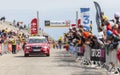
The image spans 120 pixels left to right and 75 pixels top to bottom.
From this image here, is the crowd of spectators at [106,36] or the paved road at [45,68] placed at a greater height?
the crowd of spectators at [106,36]

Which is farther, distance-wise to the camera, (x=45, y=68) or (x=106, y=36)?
(x=45, y=68)

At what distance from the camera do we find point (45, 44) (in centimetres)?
4109

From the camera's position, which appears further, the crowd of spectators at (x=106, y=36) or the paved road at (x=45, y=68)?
the paved road at (x=45, y=68)

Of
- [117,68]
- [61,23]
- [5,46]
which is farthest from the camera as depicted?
[61,23]

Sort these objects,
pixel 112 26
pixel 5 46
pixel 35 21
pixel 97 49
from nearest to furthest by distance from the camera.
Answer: pixel 112 26, pixel 97 49, pixel 5 46, pixel 35 21

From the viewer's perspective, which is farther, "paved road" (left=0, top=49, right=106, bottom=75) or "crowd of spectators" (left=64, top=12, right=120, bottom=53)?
"paved road" (left=0, top=49, right=106, bottom=75)

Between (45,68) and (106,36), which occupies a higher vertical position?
(106,36)

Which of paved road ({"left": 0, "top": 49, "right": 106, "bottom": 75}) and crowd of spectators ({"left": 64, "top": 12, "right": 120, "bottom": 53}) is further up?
crowd of spectators ({"left": 64, "top": 12, "right": 120, "bottom": 53})

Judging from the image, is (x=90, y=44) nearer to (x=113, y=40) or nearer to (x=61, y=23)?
(x=113, y=40)

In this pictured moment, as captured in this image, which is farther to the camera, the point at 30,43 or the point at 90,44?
the point at 30,43

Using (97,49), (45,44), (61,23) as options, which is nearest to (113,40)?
(97,49)

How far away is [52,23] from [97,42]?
80258mm

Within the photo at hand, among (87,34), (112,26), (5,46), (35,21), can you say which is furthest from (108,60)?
(35,21)

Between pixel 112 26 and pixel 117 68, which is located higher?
pixel 112 26
